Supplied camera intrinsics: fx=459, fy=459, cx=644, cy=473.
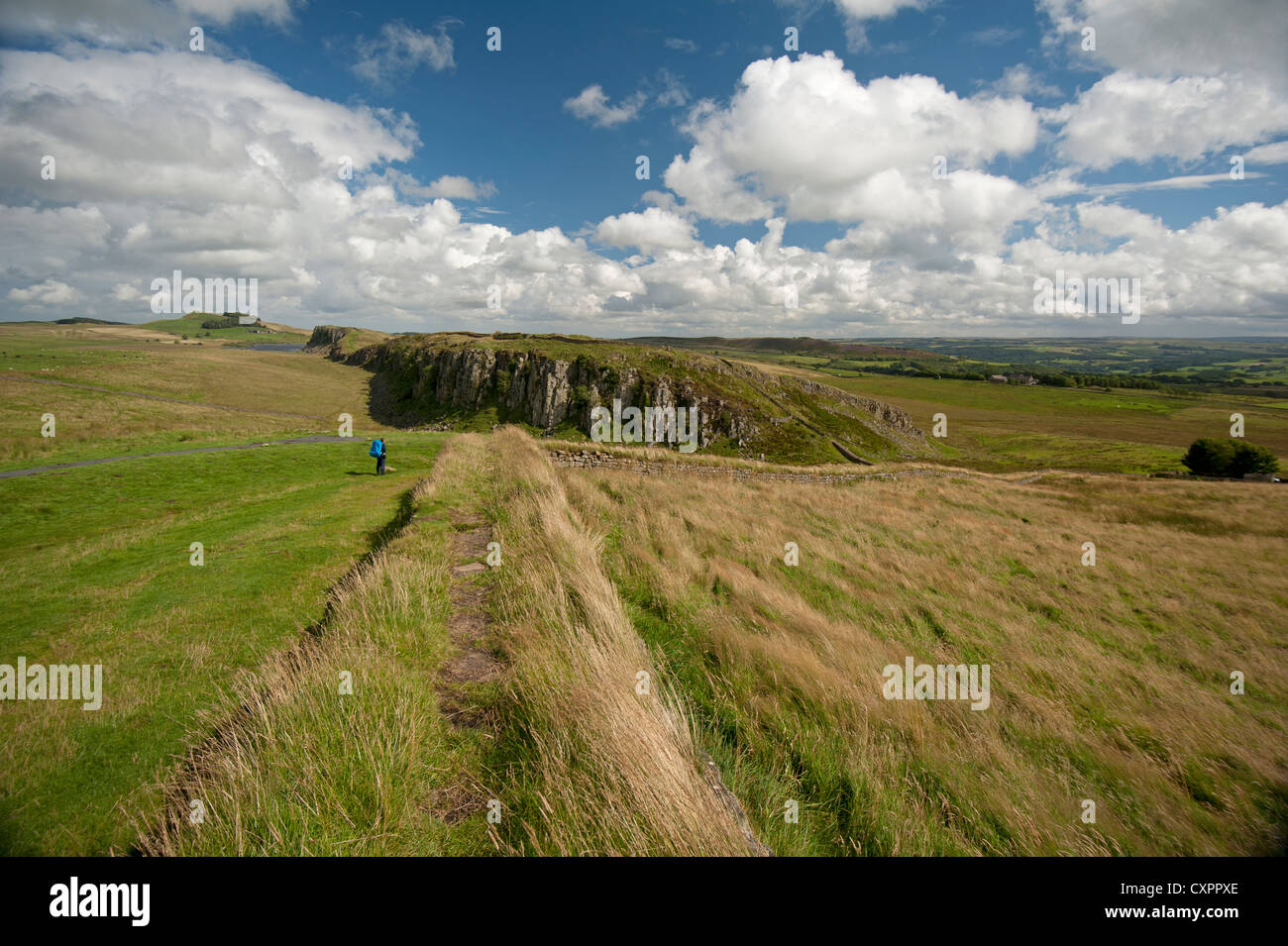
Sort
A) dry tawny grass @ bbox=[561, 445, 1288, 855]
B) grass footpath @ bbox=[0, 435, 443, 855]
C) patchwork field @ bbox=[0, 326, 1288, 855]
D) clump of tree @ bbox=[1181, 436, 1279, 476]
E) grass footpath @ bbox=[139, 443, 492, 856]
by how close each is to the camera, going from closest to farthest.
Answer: grass footpath @ bbox=[139, 443, 492, 856]
patchwork field @ bbox=[0, 326, 1288, 855]
grass footpath @ bbox=[0, 435, 443, 855]
dry tawny grass @ bbox=[561, 445, 1288, 855]
clump of tree @ bbox=[1181, 436, 1279, 476]

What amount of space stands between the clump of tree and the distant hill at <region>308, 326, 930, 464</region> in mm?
30542

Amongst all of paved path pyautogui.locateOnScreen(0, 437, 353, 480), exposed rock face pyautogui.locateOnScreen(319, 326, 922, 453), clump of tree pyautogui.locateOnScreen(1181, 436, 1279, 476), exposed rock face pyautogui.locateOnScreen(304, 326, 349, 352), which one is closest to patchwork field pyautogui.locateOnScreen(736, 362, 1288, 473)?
clump of tree pyautogui.locateOnScreen(1181, 436, 1279, 476)

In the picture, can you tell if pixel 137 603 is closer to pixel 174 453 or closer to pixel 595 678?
pixel 595 678

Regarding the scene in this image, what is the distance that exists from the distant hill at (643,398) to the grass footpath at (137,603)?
54169 millimetres

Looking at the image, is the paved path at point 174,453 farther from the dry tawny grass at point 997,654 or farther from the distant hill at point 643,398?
the distant hill at point 643,398

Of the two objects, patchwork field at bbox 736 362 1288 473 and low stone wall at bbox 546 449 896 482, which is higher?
patchwork field at bbox 736 362 1288 473

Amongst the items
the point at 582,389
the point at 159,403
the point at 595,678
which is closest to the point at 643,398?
the point at 582,389

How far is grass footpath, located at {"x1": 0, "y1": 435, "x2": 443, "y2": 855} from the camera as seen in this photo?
4.29m

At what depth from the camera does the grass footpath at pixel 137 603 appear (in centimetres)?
429

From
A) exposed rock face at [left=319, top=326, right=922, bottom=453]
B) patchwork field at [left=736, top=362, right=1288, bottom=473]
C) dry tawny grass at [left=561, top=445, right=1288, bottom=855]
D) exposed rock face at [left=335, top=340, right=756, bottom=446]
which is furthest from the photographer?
patchwork field at [left=736, top=362, right=1288, bottom=473]

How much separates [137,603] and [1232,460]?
307 feet

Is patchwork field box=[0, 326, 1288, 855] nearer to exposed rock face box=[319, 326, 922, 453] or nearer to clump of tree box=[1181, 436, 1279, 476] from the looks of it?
exposed rock face box=[319, 326, 922, 453]
